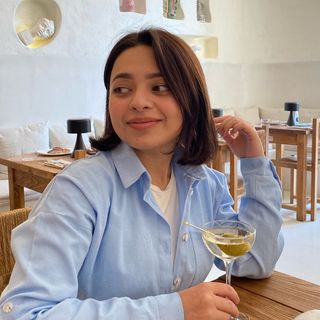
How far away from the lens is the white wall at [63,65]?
380 cm

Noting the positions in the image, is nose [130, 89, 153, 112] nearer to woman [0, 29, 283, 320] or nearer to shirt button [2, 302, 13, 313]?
woman [0, 29, 283, 320]

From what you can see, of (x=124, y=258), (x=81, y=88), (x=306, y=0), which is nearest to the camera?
(x=124, y=258)

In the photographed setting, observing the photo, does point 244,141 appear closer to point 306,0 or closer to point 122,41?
point 122,41

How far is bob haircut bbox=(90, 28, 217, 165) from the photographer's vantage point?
36.3 inches

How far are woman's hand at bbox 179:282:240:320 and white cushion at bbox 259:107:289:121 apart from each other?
16.2ft

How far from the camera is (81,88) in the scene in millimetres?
4340

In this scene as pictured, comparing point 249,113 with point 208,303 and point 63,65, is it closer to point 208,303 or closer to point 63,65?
point 63,65

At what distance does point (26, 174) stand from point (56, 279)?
6.89 ft

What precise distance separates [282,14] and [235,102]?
1264 millimetres

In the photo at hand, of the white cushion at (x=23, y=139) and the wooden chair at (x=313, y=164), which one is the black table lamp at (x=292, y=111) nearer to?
the wooden chair at (x=313, y=164)

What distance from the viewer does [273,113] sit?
18.4ft

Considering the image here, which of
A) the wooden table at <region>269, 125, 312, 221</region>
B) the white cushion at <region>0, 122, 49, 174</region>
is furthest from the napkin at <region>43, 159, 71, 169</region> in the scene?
the wooden table at <region>269, 125, 312, 221</region>

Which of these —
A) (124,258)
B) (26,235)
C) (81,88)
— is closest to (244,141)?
(124,258)

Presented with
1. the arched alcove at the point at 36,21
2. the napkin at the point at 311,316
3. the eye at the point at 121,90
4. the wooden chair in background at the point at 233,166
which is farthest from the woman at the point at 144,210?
the arched alcove at the point at 36,21
